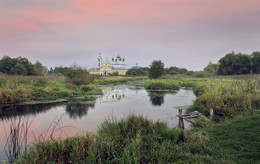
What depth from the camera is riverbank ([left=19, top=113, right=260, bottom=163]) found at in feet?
12.4

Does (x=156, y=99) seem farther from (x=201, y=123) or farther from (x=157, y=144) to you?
(x=157, y=144)

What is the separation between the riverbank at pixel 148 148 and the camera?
148 inches

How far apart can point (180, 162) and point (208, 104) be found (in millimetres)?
6810

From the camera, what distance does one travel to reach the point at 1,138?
6.89 meters

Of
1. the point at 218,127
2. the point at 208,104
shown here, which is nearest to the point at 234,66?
the point at 208,104

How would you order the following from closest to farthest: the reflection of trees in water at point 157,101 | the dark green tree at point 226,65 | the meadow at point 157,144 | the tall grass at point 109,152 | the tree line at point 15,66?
the tall grass at point 109,152, the meadow at point 157,144, the reflection of trees in water at point 157,101, the tree line at point 15,66, the dark green tree at point 226,65

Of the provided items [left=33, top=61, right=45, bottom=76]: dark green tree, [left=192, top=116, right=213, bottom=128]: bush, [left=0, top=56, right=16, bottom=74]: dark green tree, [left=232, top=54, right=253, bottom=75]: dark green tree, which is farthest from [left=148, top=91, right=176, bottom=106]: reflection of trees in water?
[left=33, top=61, right=45, bottom=76]: dark green tree

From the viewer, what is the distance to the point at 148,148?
4574 mm

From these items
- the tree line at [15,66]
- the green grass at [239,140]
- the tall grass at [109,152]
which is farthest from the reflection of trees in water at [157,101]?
the tree line at [15,66]

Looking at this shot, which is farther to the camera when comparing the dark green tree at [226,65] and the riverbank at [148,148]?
the dark green tree at [226,65]

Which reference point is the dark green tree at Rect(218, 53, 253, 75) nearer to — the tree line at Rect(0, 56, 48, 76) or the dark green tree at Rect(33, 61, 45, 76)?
the tree line at Rect(0, 56, 48, 76)

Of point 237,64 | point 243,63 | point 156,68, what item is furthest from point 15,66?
point 243,63

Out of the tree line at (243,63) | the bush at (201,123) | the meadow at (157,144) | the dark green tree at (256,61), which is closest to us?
the meadow at (157,144)

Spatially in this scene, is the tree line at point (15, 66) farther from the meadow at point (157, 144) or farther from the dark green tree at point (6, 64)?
the meadow at point (157, 144)
